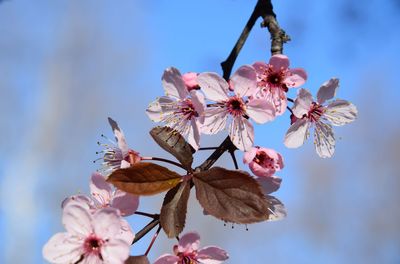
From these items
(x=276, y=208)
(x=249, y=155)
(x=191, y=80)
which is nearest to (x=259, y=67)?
(x=191, y=80)

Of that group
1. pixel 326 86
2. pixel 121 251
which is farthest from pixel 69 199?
pixel 326 86

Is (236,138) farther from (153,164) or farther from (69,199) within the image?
(69,199)

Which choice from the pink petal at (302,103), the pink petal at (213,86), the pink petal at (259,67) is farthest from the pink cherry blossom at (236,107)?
the pink petal at (302,103)

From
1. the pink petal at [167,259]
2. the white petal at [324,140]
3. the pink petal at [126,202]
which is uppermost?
the white petal at [324,140]

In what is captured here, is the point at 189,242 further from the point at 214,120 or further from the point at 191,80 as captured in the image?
the point at 191,80

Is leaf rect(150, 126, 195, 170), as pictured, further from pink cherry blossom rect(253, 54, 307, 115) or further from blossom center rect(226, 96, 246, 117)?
pink cherry blossom rect(253, 54, 307, 115)

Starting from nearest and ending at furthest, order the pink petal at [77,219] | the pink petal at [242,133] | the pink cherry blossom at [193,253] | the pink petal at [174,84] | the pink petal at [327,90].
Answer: the pink petal at [77,219], the pink cherry blossom at [193,253], the pink petal at [242,133], the pink petal at [174,84], the pink petal at [327,90]

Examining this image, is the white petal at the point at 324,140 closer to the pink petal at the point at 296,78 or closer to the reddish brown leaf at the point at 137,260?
the pink petal at the point at 296,78
